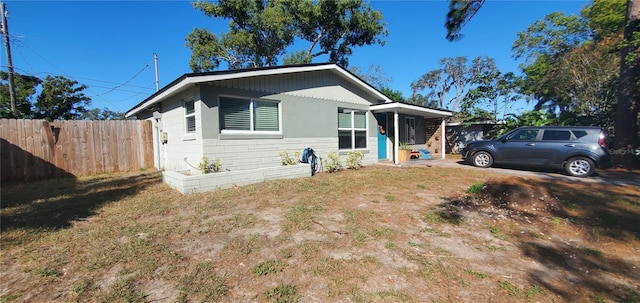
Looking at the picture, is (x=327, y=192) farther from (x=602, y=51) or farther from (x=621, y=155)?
(x=602, y=51)

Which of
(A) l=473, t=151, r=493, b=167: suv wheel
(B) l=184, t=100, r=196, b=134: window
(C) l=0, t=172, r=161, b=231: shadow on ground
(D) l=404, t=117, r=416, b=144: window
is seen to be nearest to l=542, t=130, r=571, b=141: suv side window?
(A) l=473, t=151, r=493, b=167: suv wheel

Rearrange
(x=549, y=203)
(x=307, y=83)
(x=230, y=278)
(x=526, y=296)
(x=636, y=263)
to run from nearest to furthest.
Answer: (x=526, y=296) → (x=230, y=278) → (x=636, y=263) → (x=549, y=203) → (x=307, y=83)

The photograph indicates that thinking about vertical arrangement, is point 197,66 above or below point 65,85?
above

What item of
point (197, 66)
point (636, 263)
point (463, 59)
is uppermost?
point (463, 59)

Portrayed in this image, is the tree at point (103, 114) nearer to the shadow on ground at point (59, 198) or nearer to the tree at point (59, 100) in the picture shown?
the tree at point (59, 100)

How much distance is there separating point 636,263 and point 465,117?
565 inches

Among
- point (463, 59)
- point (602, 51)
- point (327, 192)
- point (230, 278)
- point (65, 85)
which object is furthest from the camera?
point (463, 59)

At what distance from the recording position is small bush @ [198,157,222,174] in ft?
21.4

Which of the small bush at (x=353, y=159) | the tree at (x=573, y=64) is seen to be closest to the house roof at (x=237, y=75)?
the small bush at (x=353, y=159)

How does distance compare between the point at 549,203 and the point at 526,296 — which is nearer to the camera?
the point at 526,296

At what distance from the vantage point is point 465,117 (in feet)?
51.9

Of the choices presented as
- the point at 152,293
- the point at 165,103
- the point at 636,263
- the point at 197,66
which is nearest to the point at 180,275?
the point at 152,293

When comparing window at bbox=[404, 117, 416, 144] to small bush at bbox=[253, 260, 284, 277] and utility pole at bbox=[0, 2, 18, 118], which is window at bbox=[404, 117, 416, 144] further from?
utility pole at bbox=[0, 2, 18, 118]

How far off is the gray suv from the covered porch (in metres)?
3.41
